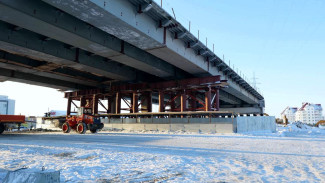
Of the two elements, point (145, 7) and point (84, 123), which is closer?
point (145, 7)

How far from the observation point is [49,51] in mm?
19828

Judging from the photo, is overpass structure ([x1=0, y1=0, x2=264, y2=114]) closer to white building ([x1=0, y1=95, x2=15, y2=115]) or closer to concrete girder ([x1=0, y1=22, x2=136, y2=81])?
concrete girder ([x1=0, y1=22, x2=136, y2=81])

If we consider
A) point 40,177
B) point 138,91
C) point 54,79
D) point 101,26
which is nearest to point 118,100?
point 138,91

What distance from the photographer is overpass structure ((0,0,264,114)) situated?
14102mm

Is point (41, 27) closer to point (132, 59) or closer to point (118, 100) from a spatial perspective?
point (132, 59)

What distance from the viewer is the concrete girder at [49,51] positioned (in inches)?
680

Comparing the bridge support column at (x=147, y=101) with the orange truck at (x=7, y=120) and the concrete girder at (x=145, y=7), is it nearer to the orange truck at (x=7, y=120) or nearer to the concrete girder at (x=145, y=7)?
the orange truck at (x=7, y=120)

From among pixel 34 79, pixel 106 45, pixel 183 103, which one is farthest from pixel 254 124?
pixel 34 79

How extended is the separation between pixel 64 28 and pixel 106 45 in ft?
13.5

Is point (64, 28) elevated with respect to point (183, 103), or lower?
elevated

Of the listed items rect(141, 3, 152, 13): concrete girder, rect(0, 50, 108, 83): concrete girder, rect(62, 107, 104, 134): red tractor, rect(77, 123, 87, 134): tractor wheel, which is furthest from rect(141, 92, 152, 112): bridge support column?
rect(141, 3, 152, 13): concrete girder

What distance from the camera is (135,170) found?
600 centimetres

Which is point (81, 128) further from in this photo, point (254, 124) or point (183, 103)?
point (254, 124)

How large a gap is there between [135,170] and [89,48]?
15598 millimetres
